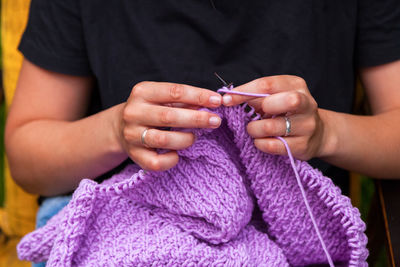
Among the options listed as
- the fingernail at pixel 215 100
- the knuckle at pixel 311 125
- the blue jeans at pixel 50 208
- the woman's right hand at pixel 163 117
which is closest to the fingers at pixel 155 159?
the woman's right hand at pixel 163 117

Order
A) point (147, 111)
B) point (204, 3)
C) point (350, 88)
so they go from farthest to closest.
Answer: point (350, 88)
point (204, 3)
point (147, 111)

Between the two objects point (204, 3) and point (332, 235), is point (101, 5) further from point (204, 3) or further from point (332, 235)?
point (332, 235)

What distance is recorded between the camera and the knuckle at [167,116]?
0.66 m

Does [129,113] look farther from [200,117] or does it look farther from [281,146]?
[281,146]

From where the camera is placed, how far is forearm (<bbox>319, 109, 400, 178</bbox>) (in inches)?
31.1

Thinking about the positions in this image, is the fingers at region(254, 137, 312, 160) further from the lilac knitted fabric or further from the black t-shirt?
the black t-shirt

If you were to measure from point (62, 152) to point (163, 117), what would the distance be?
0.98 feet

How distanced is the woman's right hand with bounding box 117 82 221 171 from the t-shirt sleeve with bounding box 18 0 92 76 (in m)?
0.25

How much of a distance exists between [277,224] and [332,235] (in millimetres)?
98

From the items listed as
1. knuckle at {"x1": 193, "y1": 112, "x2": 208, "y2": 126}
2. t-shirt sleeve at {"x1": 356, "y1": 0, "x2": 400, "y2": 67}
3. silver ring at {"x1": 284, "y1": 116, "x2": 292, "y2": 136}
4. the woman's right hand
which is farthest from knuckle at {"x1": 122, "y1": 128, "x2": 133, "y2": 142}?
t-shirt sleeve at {"x1": 356, "y1": 0, "x2": 400, "y2": 67}

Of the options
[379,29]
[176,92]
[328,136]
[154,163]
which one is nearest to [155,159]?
[154,163]

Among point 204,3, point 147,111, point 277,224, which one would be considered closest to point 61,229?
point 147,111

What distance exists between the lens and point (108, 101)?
905 millimetres

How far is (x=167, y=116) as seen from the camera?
66 cm
